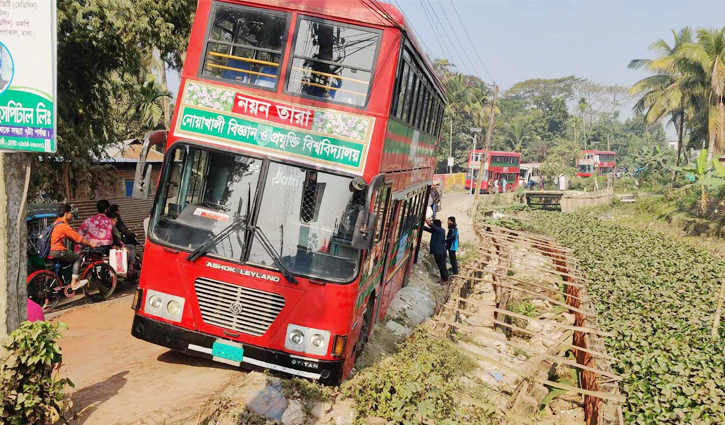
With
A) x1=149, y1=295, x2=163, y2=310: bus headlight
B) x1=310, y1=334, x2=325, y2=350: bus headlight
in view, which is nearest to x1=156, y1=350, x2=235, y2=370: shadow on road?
x1=149, y1=295, x2=163, y2=310: bus headlight

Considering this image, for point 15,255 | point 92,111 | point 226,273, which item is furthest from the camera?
point 92,111

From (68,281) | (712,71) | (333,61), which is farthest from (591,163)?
(333,61)

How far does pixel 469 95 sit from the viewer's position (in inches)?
2426

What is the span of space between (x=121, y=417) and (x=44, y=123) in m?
2.99

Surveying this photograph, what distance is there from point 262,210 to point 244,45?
6.59 feet

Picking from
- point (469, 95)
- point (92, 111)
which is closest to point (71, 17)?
point (92, 111)

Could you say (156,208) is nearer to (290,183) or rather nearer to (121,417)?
(290,183)

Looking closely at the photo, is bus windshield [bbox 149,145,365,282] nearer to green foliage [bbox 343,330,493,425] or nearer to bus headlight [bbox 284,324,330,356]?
bus headlight [bbox 284,324,330,356]

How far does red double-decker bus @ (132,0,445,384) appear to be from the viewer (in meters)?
6.46

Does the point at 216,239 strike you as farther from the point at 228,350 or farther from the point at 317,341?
the point at 317,341

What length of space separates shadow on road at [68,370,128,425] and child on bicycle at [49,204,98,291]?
3330 millimetres

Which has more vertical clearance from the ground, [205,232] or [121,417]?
[205,232]

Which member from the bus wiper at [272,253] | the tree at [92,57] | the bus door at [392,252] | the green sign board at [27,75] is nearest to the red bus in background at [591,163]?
the bus door at [392,252]

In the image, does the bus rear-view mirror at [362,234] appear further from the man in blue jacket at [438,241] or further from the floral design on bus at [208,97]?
the man in blue jacket at [438,241]
